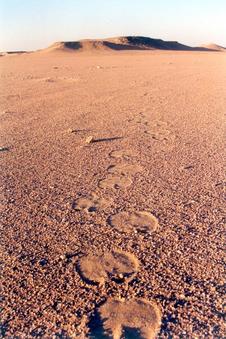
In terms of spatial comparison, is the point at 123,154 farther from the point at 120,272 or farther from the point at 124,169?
the point at 120,272

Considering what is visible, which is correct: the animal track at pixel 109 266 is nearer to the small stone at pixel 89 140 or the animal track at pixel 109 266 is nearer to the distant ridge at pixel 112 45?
the small stone at pixel 89 140

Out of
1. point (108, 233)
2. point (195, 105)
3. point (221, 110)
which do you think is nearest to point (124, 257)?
point (108, 233)

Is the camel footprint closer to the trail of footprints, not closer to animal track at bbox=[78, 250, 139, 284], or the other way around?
the trail of footprints

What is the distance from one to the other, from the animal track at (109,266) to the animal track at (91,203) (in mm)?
976

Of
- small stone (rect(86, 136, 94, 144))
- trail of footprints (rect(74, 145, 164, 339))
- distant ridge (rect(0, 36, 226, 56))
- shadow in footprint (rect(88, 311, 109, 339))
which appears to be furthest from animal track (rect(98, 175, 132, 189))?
distant ridge (rect(0, 36, 226, 56))

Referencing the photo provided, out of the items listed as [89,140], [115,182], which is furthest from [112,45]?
[115,182]

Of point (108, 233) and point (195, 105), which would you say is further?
point (195, 105)

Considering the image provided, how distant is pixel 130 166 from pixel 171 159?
0.64 meters

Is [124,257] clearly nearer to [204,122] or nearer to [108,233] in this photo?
[108,233]

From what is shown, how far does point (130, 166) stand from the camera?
6258mm

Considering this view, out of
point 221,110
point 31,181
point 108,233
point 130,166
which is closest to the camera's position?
point 108,233

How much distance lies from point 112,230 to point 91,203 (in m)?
0.73

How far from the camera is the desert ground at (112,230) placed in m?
3.12

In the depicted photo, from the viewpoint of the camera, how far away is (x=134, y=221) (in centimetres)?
451
